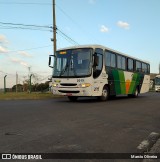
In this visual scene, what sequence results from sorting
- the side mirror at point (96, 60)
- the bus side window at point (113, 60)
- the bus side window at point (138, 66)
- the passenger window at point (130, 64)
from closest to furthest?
the side mirror at point (96, 60)
the bus side window at point (113, 60)
the passenger window at point (130, 64)
the bus side window at point (138, 66)

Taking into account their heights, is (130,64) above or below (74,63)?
above

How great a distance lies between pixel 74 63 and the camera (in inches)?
729

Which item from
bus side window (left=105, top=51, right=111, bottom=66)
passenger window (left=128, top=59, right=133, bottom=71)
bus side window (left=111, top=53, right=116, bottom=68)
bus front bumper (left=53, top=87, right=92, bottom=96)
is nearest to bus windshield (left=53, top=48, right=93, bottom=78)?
bus front bumper (left=53, top=87, right=92, bottom=96)

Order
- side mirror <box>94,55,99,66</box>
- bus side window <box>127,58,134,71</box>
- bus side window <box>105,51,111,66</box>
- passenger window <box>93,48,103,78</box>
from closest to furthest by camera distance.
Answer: side mirror <box>94,55,99,66</box> < passenger window <box>93,48,103,78</box> < bus side window <box>105,51,111,66</box> < bus side window <box>127,58,134,71</box>

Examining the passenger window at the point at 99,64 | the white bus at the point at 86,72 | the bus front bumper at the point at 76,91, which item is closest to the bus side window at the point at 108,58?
the white bus at the point at 86,72

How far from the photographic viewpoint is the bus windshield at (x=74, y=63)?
18.2m

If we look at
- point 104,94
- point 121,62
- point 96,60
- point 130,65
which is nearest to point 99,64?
point 96,60

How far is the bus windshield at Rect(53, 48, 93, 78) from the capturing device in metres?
18.2

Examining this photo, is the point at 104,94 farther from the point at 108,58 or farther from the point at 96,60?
the point at 96,60

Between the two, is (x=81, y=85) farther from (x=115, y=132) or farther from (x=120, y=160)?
(x=120, y=160)

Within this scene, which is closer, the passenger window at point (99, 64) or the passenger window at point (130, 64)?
the passenger window at point (99, 64)

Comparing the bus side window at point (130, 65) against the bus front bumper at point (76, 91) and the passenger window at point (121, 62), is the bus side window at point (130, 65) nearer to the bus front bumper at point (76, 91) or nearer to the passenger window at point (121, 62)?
the passenger window at point (121, 62)

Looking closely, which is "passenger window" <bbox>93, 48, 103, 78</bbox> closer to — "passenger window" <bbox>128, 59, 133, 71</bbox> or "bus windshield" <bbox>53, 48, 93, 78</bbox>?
"bus windshield" <bbox>53, 48, 93, 78</bbox>

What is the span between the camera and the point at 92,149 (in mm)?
6102
